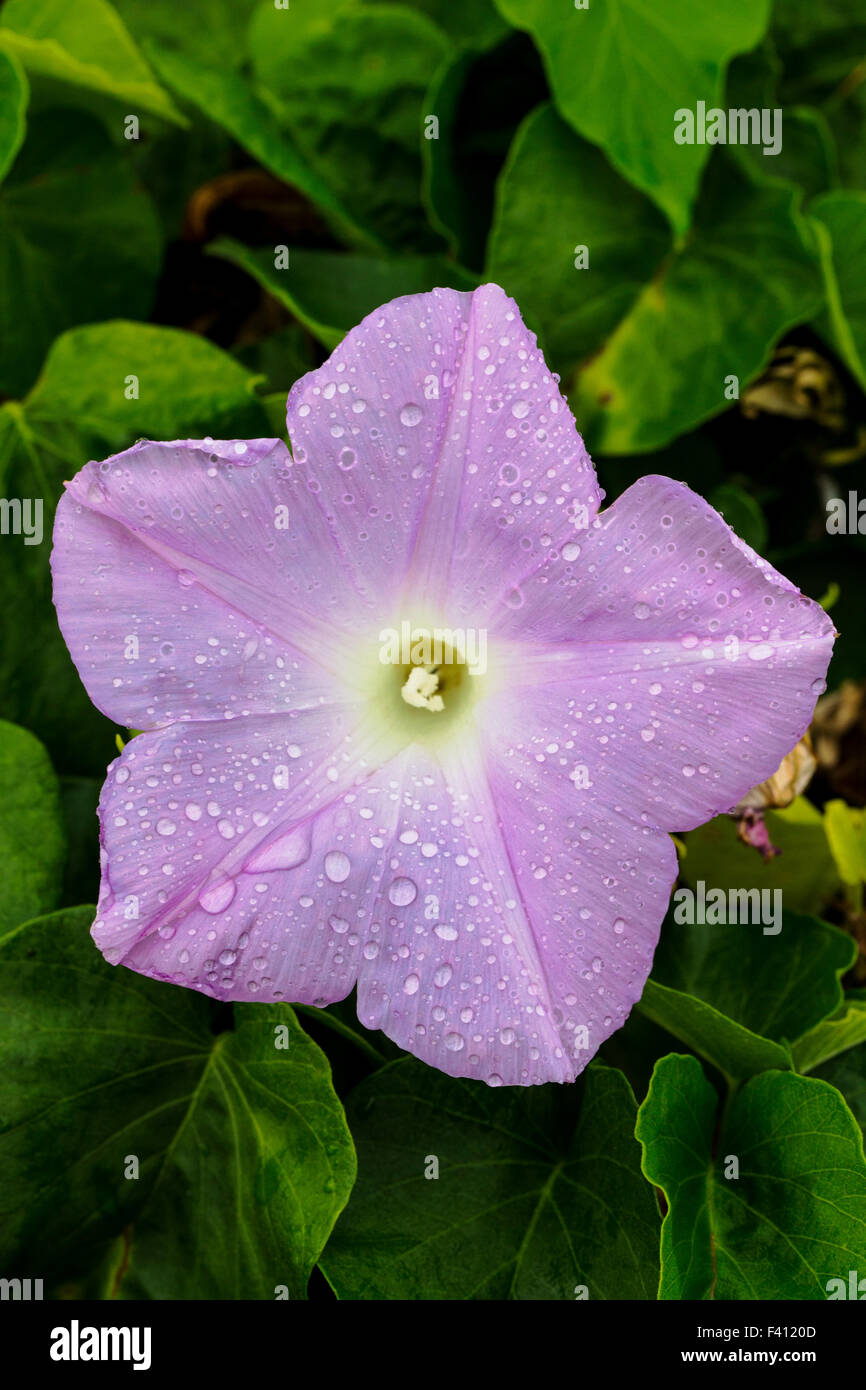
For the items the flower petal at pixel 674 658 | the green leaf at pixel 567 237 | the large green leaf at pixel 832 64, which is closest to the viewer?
the flower petal at pixel 674 658

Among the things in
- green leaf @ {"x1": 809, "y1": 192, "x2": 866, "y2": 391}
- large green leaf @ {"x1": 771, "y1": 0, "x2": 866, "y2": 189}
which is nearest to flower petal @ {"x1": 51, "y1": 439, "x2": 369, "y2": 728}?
green leaf @ {"x1": 809, "y1": 192, "x2": 866, "y2": 391}

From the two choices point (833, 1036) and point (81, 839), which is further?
point (81, 839)

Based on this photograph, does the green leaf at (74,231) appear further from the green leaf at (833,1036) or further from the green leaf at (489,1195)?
the green leaf at (833,1036)

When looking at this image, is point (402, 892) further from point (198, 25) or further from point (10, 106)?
point (198, 25)

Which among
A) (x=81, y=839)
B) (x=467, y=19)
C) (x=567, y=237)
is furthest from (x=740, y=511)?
(x=81, y=839)

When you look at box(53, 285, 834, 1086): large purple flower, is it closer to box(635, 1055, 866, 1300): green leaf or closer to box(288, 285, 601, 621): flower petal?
box(288, 285, 601, 621): flower petal

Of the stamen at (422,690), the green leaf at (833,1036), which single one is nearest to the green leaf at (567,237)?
the stamen at (422,690)
